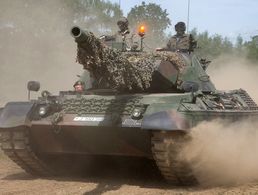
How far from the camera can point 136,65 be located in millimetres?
10211

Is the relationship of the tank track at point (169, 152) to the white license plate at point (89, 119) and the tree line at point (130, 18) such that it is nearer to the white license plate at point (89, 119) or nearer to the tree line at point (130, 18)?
the white license plate at point (89, 119)

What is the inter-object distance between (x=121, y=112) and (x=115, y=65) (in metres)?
0.91

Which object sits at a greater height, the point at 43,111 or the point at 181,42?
the point at 181,42

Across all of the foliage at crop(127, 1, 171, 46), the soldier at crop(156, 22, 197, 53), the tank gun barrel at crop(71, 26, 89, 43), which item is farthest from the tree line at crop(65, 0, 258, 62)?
the tank gun barrel at crop(71, 26, 89, 43)

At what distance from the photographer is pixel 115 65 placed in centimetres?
940

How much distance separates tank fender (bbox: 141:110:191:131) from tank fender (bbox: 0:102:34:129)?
7.82 ft

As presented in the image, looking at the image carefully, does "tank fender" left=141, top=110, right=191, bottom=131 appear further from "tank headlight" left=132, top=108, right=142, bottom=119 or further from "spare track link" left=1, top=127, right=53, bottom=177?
"spare track link" left=1, top=127, right=53, bottom=177

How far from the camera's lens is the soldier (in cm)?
1228

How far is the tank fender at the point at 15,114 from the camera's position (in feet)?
34.6

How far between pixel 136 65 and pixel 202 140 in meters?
1.70

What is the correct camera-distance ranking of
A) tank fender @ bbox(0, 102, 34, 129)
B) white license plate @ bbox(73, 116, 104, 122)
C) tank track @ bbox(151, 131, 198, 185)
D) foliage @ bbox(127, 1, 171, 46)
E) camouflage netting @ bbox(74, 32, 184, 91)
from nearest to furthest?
camouflage netting @ bbox(74, 32, 184, 91)
tank track @ bbox(151, 131, 198, 185)
white license plate @ bbox(73, 116, 104, 122)
tank fender @ bbox(0, 102, 34, 129)
foliage @ bbox(127, 1, 171, 46)

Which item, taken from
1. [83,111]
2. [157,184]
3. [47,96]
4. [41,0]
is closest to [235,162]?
[157,184]

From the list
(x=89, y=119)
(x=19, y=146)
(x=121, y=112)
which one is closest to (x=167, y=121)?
(x=121, y=112)

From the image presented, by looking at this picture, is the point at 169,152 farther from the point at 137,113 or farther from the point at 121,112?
the point at 121,112
